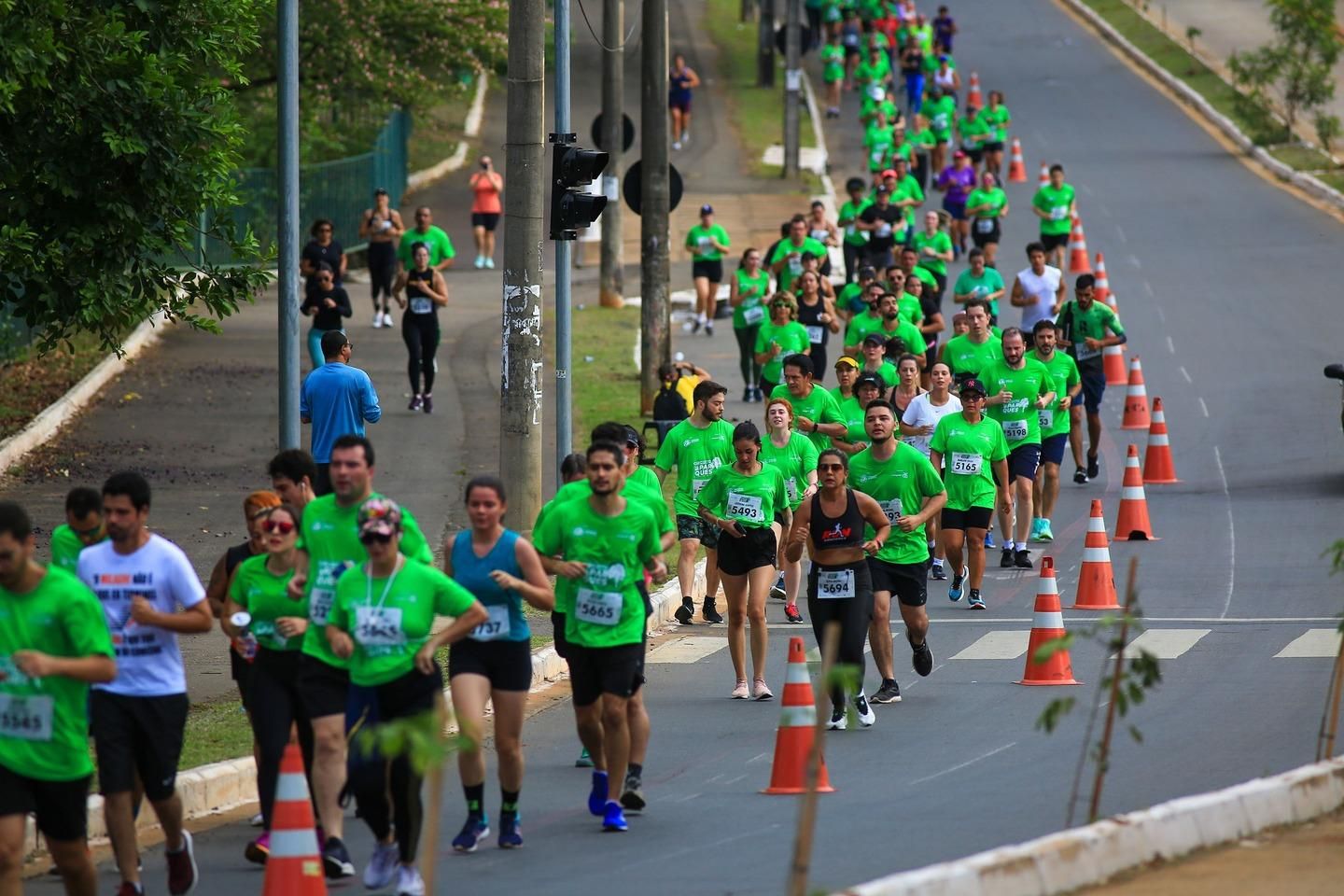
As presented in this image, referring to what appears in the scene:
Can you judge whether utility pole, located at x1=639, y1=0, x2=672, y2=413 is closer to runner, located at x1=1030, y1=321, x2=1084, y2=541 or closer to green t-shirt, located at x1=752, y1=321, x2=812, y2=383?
green t-shirt, located at x1=752, y1=321, x2=812, y2=383

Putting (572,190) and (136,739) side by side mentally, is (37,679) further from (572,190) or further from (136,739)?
(572,190)

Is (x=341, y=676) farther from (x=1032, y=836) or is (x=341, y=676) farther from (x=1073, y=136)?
(x=1073, y=136)

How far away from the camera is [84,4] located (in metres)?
17.0

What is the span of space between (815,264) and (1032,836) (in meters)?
16.7

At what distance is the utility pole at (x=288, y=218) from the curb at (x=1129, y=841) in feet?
21.7

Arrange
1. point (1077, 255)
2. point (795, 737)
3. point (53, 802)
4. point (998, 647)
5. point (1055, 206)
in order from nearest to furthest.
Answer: point (53, 802), point (795, 737), point (998, 647), point (1055, 206), point (1077, 255)

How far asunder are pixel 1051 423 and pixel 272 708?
1099cm

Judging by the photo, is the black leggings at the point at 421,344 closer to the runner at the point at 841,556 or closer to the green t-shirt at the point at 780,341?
the green t-shirt at the point at 780,341

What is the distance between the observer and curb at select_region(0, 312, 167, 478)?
21.9 metres

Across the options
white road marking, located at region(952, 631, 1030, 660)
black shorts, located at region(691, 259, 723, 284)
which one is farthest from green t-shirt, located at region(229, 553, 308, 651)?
black shorts, located at region(691, 259, 723, 284)

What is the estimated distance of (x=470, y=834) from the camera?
10266 mm

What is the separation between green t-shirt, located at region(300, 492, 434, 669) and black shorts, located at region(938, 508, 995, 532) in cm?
787

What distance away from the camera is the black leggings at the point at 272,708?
992cm

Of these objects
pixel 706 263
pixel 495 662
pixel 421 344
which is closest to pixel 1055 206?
pixel 706 263
